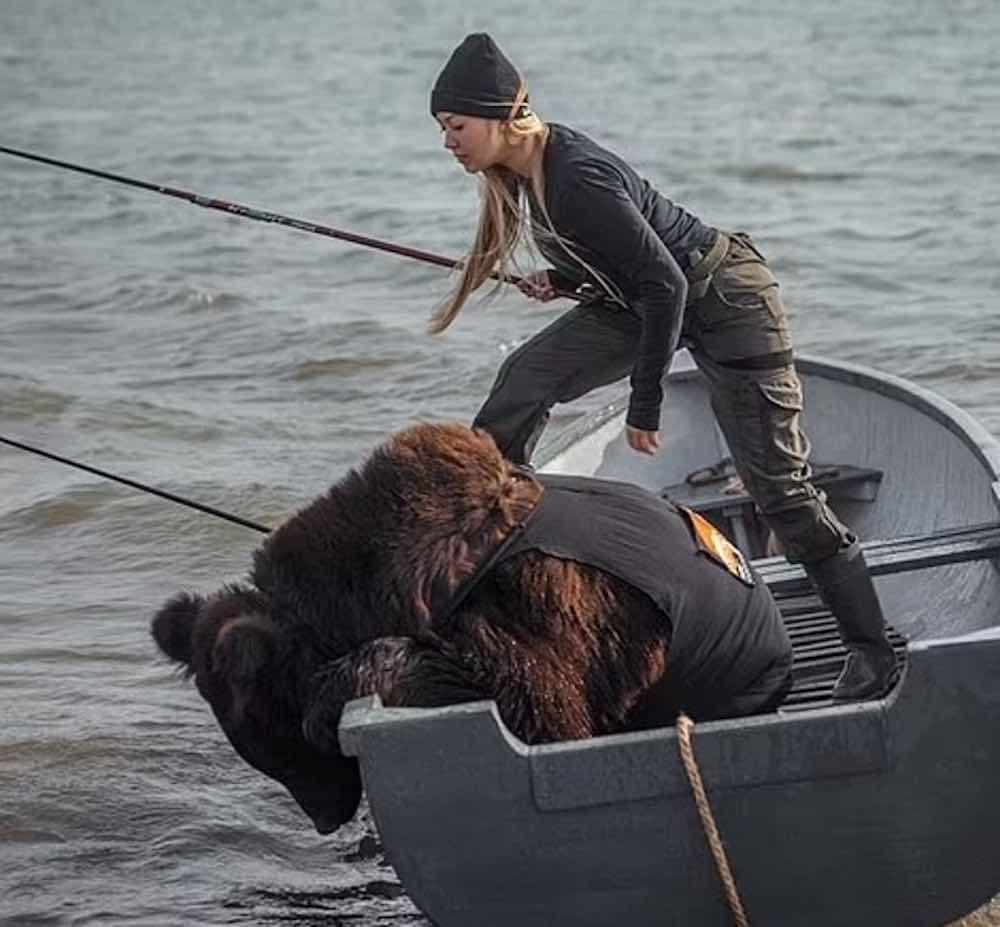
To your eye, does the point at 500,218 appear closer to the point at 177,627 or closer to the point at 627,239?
the point at 627,239

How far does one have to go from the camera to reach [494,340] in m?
13.1

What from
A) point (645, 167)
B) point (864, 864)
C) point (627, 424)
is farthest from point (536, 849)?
point (645, 167)

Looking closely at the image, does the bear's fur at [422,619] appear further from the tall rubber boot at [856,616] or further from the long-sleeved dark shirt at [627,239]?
the tall rubber boot at [856,616]

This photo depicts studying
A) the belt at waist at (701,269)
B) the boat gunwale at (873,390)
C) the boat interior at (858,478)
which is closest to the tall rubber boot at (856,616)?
the boat interior at (858,478)

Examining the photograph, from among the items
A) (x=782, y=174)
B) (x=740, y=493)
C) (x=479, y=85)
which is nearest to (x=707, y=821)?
(x=479, y=85)

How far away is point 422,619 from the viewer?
14.5ft

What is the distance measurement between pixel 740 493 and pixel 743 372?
67.6 inches

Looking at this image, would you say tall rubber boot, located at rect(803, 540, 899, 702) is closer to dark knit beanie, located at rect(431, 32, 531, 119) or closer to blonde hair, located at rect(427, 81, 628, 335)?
blonde hair, located at rect(427, 81, 628, 335)

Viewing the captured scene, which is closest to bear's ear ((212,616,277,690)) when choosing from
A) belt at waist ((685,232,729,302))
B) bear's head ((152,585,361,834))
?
bear's head ((152,585,361,834))

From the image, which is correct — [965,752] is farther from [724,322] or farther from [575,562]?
[724,322]

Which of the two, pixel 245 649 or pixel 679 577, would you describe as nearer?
pixel 245 649

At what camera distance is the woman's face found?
536 centimetres

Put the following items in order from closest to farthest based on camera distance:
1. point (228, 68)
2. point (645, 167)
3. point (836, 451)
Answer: point (836, 451)
point (645, 167)
point (228, 68)

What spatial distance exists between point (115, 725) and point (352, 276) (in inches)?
349
